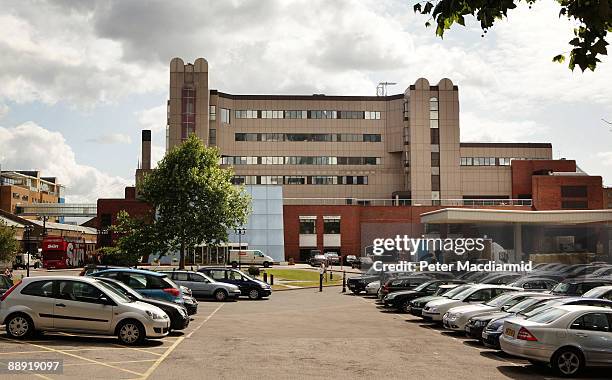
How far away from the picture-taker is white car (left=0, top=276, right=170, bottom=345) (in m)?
16.0

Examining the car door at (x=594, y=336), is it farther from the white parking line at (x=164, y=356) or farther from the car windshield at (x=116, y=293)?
the car windshield at (x=116, y=293)

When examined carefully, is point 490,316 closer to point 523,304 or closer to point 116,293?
point 523,304

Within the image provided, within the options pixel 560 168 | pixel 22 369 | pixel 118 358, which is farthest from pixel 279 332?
pixel 560 168

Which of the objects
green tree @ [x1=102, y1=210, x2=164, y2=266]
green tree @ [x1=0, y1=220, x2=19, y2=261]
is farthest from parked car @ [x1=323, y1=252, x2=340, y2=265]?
green tree @ [x1=0, y1=220, x2=19, y2=261]

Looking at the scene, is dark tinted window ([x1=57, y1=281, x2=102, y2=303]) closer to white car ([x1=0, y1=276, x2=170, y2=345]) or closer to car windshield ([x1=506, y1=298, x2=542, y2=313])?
white car ([x1=0, y1=276, x2=170, y2=345])

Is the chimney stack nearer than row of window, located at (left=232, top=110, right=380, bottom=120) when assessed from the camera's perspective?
No

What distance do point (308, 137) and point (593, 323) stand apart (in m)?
82.3

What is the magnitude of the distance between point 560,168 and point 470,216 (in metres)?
43.5

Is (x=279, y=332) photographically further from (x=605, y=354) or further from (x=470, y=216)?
(x=470, y=216)

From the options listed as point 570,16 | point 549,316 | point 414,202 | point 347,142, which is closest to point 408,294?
point 549,316

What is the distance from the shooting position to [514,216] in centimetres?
5944

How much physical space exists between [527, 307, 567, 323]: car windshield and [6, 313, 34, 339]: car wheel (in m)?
11.6

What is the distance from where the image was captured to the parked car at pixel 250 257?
73.6m

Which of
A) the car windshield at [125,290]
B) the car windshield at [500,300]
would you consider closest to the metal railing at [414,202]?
the car windshield at [500,300]
